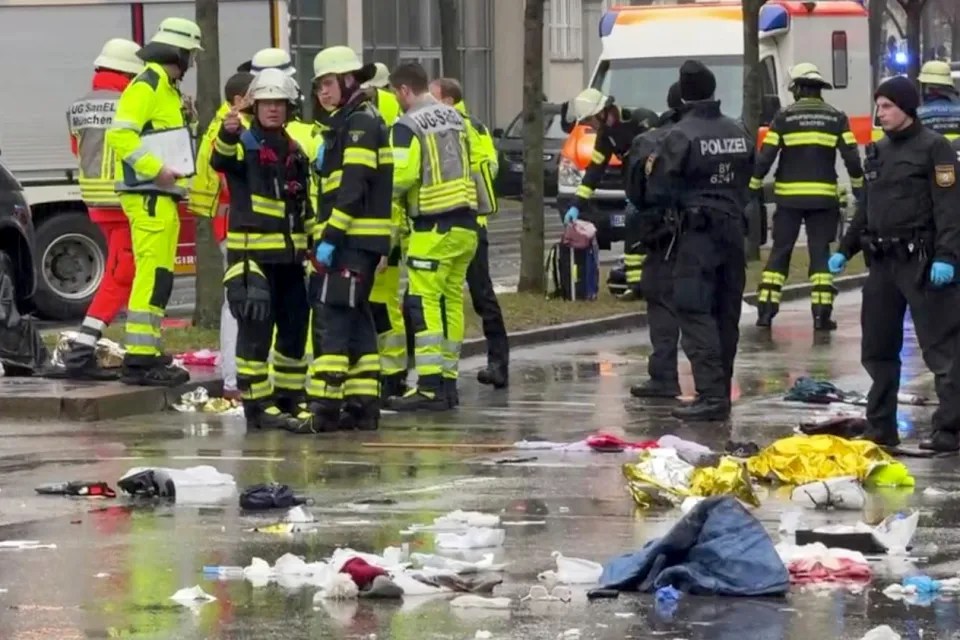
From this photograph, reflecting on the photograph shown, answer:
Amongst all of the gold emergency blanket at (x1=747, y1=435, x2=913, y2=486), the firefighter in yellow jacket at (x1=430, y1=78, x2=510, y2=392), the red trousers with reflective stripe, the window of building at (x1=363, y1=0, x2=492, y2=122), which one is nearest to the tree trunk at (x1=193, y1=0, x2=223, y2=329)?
the red trousers with reflective stripe

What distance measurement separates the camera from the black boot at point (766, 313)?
61.8ft

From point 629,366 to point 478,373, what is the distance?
1.50m

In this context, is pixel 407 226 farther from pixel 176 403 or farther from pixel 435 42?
pixel 435 42

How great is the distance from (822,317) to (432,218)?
20.4 feet

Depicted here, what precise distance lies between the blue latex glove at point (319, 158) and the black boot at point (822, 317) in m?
7.11

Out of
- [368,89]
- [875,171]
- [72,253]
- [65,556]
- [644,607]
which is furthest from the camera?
[72,253]

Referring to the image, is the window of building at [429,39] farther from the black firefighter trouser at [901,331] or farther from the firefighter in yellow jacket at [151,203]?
the black firefighter trouser at [901,331]

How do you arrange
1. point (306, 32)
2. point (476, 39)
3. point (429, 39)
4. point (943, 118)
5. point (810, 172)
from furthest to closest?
point (476, 39)
point (429, 39)
point (306, 32)
point (810, 172)
point (943, 118)

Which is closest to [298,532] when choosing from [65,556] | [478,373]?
[65,556]

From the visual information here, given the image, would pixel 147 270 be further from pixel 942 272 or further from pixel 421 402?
pixel 942 272

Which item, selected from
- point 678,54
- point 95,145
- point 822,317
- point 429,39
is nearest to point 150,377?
point 95,145

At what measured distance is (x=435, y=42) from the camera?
1797 inches

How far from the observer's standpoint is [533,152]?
19.7m

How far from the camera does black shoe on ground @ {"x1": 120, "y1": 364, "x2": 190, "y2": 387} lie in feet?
44.5
